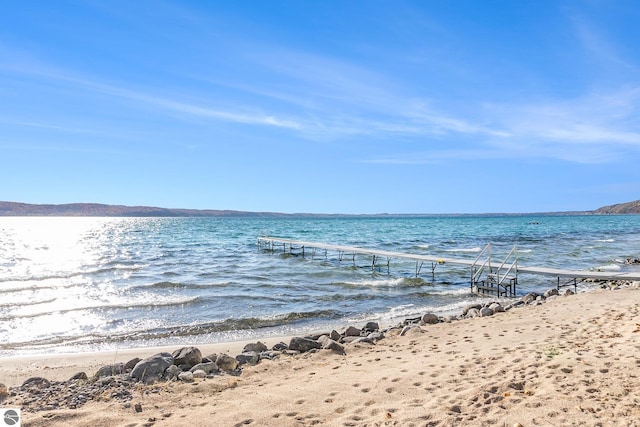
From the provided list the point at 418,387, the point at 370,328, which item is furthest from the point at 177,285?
the point at 418,387

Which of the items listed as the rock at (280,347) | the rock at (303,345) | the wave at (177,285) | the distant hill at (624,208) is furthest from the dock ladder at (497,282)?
the distant hill at (624,208)

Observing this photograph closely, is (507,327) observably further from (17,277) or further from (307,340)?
(17,277)

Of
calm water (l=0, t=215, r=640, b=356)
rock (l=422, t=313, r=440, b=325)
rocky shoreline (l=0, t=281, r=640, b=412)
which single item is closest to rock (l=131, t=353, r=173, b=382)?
rocky shoreline (l=0, t=281, r=640, b=412)

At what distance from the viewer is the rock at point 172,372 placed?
6000 mm

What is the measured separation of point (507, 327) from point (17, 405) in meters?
7.78

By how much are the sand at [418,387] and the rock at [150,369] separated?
438 mm

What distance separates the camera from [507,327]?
331 inches

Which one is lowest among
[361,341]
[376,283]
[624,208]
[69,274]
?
[69,274]

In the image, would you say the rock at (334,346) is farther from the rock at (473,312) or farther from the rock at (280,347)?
the rock at (473,312)

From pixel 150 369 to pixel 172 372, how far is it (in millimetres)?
292

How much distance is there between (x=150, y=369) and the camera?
6.02m

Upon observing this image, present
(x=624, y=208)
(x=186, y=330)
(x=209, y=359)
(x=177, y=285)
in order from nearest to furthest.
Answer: (x=209, y=359), (x=186, y=330), (x=177, y=285), (x=624, y=208)

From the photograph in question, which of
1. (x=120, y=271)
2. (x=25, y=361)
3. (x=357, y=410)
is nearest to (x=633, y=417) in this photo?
(x=357, y=410)

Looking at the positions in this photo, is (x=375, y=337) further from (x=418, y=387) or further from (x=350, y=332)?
(x=418, y=387)
